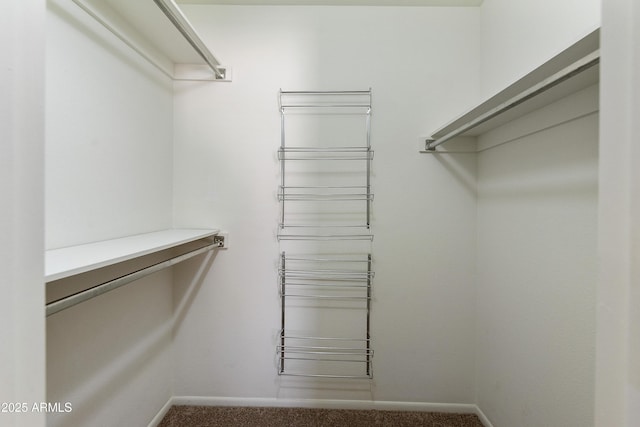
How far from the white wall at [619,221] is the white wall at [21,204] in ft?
2.67

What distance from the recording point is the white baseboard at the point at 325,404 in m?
1.47

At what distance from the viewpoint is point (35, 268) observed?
40cm

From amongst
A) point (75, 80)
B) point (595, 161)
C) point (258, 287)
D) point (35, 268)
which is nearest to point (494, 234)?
point (595, 161)

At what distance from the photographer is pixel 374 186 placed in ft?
4.90

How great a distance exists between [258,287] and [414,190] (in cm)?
105

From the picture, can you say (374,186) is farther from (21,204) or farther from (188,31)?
(21,204)

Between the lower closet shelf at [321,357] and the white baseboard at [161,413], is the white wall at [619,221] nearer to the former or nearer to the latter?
the lower closet shelf at [321,357]

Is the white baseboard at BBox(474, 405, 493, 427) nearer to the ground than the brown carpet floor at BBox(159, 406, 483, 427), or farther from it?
farther from it

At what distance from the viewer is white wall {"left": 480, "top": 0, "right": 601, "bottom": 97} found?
874mm

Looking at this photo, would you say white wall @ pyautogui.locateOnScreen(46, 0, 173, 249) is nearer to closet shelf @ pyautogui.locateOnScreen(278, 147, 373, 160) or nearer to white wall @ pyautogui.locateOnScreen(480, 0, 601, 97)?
closet shelf @ pyautogui.locateOnScreen(278, 147, 373, 160)

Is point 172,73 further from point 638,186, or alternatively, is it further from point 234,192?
point 638,186

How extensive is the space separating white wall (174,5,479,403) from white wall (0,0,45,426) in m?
1.11

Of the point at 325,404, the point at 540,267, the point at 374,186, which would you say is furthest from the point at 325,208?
the point at 325,404

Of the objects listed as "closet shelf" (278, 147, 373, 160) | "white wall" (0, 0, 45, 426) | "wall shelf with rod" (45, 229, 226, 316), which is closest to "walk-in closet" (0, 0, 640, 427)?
"closet shelf" (278, 147, 373, 160)
